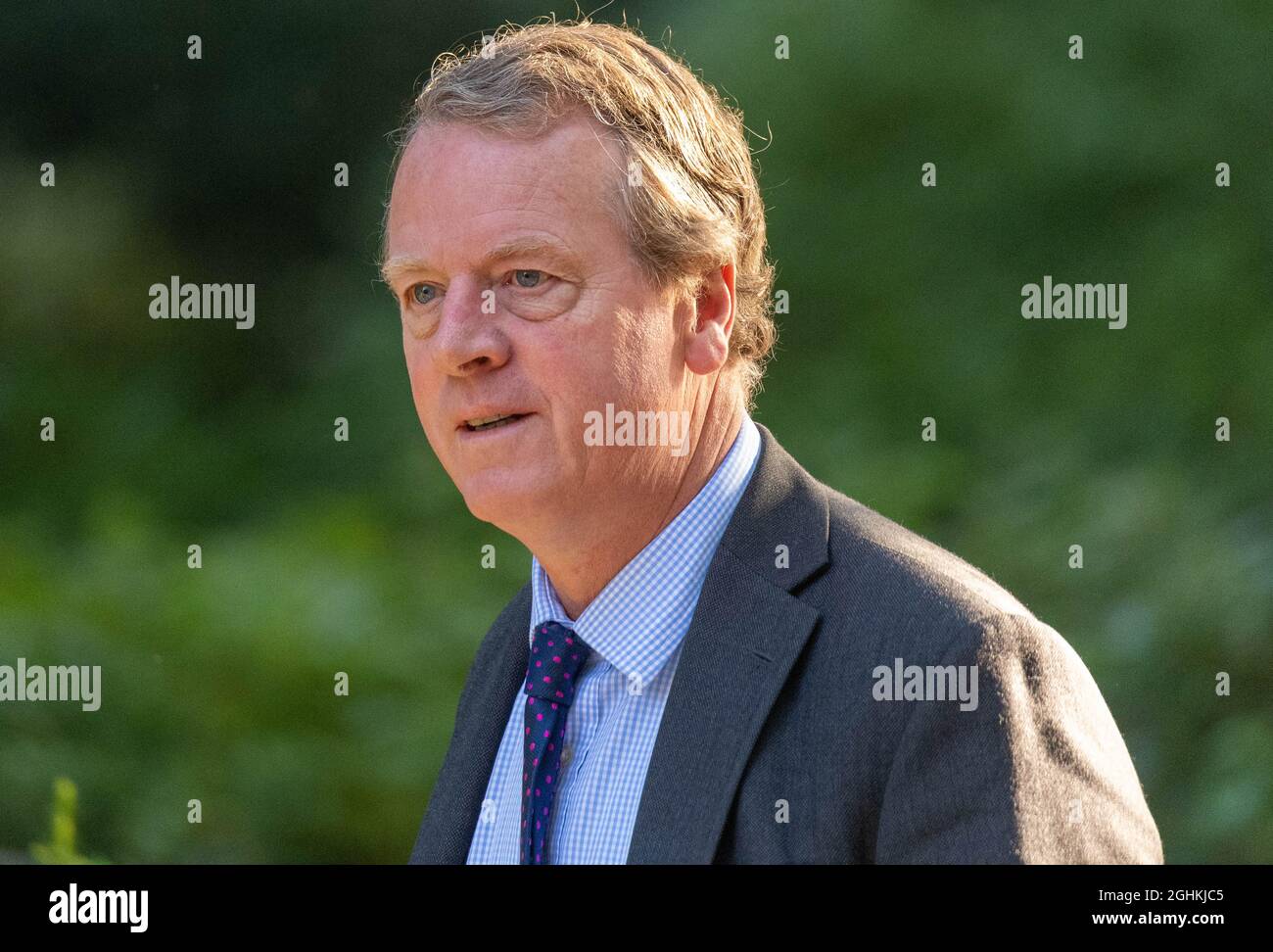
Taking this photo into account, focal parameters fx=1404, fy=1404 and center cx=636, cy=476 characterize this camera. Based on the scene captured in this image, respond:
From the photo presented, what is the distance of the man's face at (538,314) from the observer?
2.05 m

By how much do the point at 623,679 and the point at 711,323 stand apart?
0.58 metres

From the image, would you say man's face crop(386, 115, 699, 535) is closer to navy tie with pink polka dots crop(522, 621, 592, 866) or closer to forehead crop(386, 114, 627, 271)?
forehead crop(386, 114, 627, 271)

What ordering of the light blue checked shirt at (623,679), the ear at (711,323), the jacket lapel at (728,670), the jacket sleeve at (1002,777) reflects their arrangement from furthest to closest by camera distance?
the ear at (711,323) < the light blue checked shirt at (623,679) < the jacket lapel at (728,670) < the jacket sleeve at (1002,777)

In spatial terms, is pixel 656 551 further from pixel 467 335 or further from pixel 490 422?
pixel 467 335

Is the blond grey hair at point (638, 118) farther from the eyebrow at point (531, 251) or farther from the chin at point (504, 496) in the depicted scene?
the chin at point (504, 496)

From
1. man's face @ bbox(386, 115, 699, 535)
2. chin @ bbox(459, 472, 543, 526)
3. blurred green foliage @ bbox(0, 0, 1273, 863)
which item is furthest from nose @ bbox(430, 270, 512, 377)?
blurred green foliage @ bbox(0, 0, 1273, 863)

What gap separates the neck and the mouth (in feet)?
0.55

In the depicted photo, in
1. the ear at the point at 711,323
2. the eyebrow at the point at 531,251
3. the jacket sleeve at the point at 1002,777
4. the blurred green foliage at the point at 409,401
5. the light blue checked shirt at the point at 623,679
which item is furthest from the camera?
the blurred green foliage at the point at 409,401

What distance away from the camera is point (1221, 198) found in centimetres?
530

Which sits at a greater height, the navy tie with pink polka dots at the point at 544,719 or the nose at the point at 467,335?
the nose at the point at 467,335

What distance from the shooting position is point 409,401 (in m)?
6.11

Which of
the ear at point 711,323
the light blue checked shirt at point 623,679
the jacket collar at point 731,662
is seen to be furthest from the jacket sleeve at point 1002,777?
the ear at point 711,323

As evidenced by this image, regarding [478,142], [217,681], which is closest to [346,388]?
[217,681]
